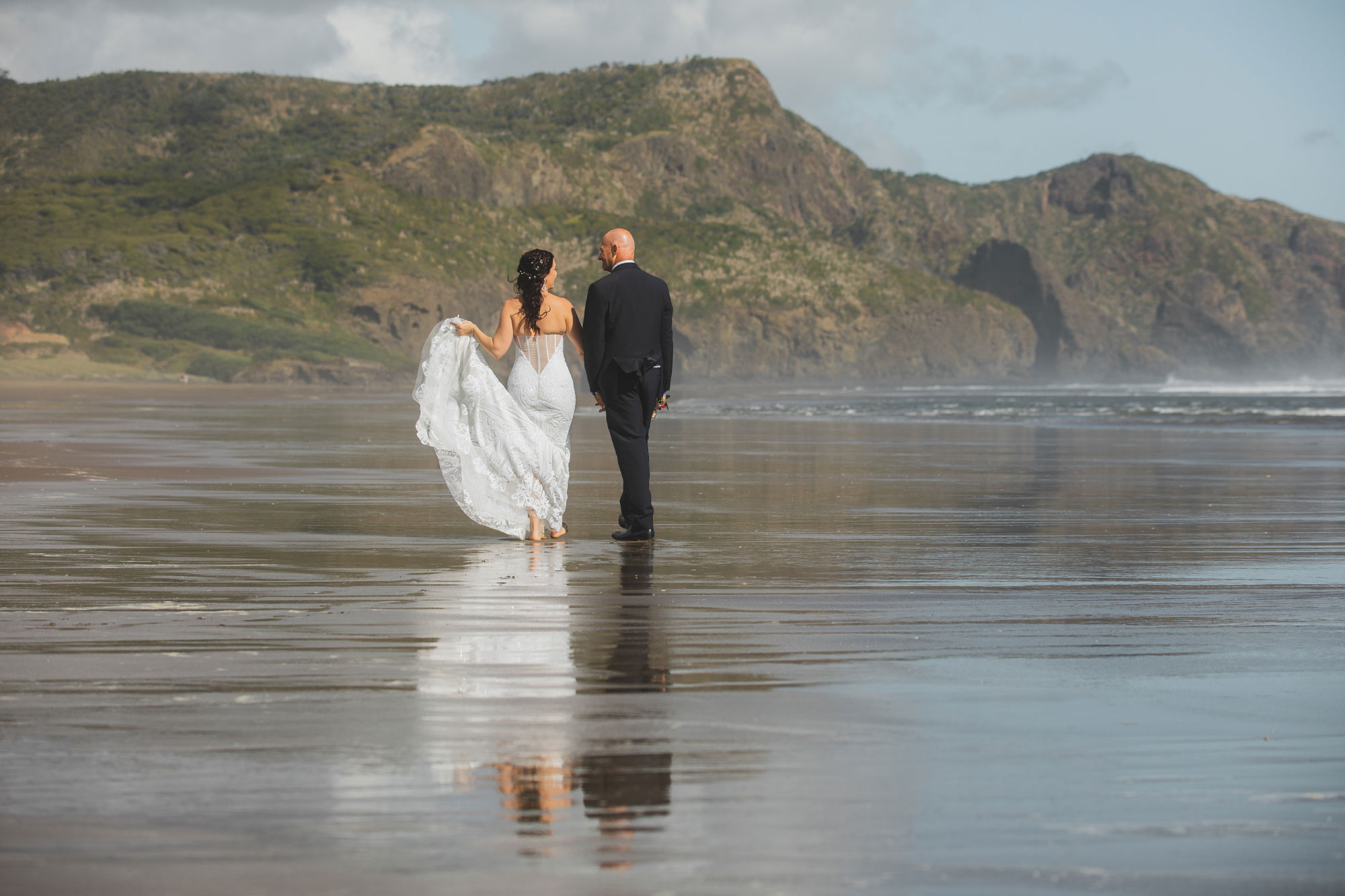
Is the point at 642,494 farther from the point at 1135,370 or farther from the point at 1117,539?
the point at 1135,370

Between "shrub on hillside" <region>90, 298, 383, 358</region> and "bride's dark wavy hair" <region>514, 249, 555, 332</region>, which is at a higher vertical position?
"shrub on hillside" <region>90, 298, 383, 358</region>

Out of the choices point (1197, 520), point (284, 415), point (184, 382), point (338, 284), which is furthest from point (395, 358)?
point (1197, 520)

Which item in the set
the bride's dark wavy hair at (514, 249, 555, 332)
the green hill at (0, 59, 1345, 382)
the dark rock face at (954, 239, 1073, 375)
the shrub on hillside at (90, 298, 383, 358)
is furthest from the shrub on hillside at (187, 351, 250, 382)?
the dark rock face at (954, 239, 1073, 375)

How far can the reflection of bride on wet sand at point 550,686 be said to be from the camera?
3234 mm

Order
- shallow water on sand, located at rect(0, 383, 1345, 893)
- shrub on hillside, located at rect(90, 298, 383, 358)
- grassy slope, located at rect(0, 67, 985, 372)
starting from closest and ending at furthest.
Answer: shallow water on sand, located at rect(0, 383, 1345, 893) < shrub on hillside, located at rect(90, 298, 383, 358) < grassy slope, located at rect(0, 67, 985, 372)

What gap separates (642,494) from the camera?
8.44m

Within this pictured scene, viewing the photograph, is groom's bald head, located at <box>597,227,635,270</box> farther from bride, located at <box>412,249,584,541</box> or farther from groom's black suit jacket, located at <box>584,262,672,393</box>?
bride, located at <box>412,249,584,541</box>

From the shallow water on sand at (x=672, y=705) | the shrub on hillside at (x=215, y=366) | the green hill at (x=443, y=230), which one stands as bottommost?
the shallow water on sand at (x=672, y=705)

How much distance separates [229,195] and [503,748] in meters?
117

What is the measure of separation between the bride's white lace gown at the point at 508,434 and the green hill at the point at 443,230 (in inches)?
2505

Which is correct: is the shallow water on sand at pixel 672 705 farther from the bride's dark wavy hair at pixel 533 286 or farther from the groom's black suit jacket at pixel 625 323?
the bride's dark wavy hair at pixel 533 286

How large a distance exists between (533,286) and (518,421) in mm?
878

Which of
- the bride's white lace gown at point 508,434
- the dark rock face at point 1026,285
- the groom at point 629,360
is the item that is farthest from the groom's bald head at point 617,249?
the dark rock face at point 1026,285

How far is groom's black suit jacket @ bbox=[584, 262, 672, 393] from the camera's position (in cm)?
844
